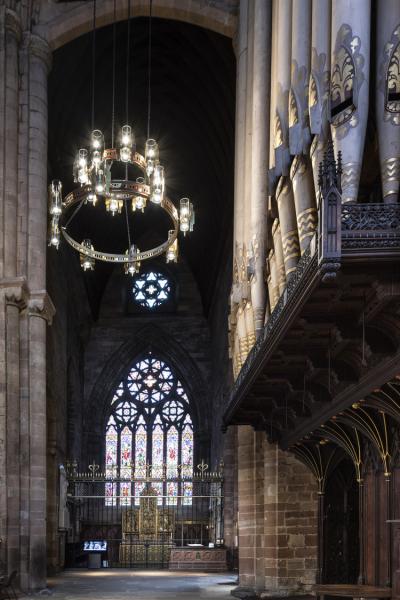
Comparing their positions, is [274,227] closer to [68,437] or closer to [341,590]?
[341,590]

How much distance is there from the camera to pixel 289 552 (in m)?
19.2

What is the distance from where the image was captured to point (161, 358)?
45812mm

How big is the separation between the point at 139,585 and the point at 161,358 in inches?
872

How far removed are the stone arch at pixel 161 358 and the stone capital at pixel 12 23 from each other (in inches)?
882

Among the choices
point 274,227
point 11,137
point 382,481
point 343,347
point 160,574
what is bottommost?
point 160,574

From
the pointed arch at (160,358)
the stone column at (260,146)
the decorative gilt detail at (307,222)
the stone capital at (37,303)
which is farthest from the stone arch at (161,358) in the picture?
the decorative gilt detail at (307,222)

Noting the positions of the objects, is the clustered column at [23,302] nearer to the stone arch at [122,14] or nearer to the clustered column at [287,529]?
the stone arch at [122,14]

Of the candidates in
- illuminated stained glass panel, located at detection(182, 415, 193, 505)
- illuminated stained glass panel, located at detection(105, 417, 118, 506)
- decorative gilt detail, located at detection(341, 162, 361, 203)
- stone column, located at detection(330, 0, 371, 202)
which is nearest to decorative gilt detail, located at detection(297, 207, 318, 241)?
stone column, located at detection(330, 0, 371, 202)

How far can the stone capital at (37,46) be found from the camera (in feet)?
81.9

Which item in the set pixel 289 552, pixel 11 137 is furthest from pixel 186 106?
pixel 289 552

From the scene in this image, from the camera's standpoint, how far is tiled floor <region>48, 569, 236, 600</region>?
2045 cm

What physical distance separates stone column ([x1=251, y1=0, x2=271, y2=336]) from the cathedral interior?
0.17 feet

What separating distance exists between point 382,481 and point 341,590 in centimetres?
210

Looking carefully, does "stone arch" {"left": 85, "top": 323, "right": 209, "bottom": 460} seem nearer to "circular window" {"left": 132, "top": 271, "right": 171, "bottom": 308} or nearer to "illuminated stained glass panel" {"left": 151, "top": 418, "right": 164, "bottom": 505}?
"circular window" {"left": 132, "top": 271, "right": 171, "bottom": 308}
